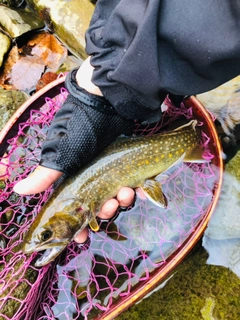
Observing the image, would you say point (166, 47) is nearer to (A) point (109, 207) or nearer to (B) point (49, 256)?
(A) point (109, 207)

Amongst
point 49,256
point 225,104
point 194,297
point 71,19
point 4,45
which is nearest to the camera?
point 49,256

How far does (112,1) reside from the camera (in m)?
1.88

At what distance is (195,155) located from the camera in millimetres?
2508

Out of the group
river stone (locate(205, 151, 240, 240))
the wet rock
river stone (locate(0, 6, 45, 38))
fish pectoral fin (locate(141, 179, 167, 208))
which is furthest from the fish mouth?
river stone (locate(0, 6, 45, 38))

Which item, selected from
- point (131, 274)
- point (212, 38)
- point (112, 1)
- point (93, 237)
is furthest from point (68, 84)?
point (131, 274)

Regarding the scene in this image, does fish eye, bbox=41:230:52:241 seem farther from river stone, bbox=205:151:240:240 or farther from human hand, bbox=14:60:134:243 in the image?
river stone, bbox=205:151:240:240

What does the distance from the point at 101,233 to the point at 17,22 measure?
6.92 feet

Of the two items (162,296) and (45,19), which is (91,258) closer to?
(162,296)

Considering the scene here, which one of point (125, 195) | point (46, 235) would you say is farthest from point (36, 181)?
point (125, 195)

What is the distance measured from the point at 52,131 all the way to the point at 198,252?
134cm

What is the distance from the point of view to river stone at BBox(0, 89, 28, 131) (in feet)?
9.43

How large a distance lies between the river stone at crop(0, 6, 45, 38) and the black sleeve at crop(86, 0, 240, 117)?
5.98 ft

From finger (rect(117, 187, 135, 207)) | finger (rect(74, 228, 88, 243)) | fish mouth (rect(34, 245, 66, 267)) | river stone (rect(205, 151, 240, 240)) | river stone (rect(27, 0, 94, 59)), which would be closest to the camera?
fish mouth (rect(34, 245, 66, 267))

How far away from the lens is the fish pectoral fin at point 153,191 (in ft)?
7.98
